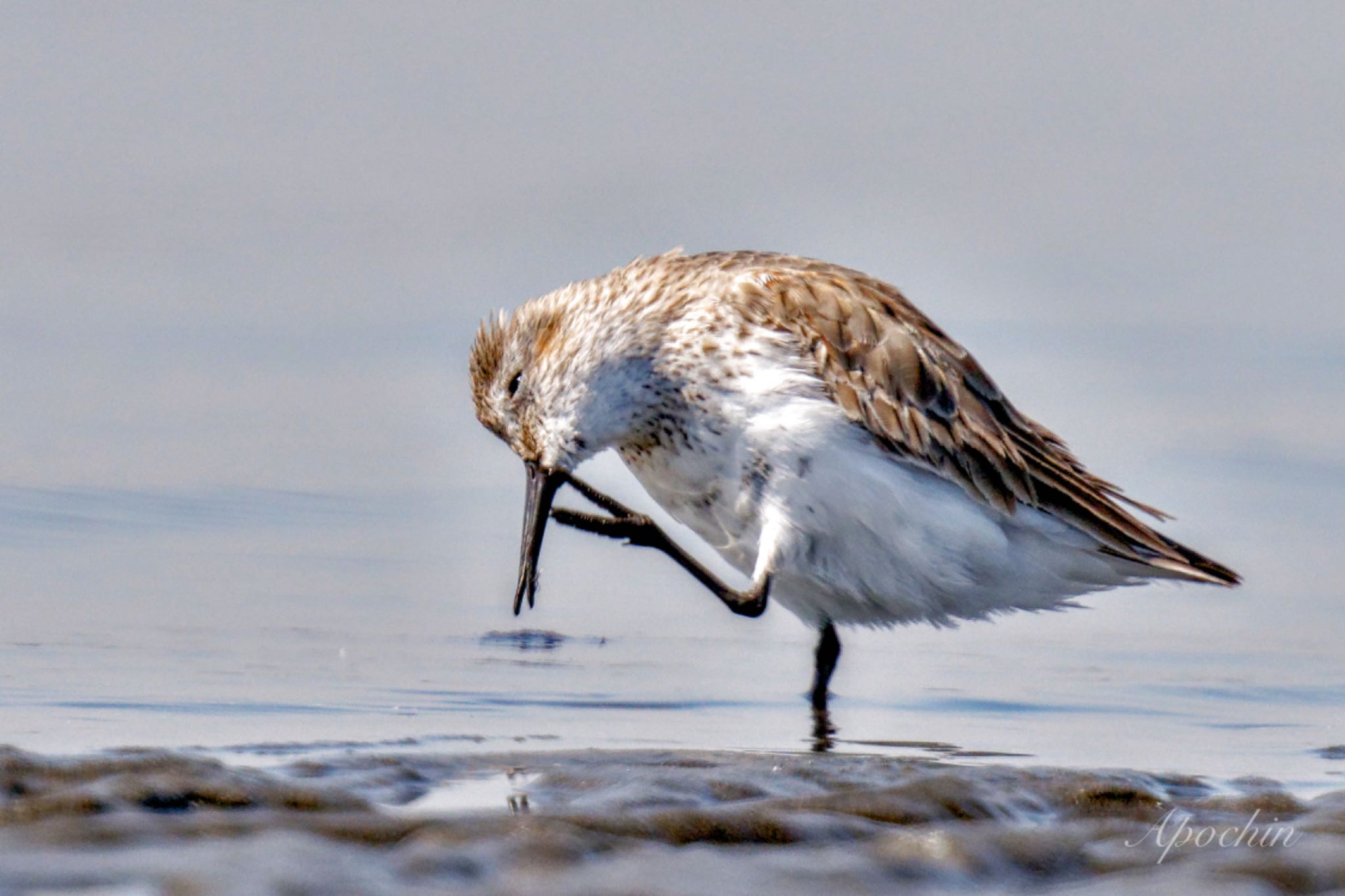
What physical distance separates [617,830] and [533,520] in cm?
362

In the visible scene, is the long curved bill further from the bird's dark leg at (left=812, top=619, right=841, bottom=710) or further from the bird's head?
the bird's dark leg at (left=812, top=619, right=841, bottom=710)

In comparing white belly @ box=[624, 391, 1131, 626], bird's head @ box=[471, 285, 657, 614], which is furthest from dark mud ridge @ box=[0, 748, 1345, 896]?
bird's head @ box=[471, 285, 657, 614]

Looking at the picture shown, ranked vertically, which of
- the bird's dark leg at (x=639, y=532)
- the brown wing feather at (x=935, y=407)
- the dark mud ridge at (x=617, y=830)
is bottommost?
the dark mud ridge at (x=617, y=830)

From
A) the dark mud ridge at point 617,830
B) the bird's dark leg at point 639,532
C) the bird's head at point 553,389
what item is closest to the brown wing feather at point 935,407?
the bird's head at point 553,389

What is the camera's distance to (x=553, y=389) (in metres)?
7.80

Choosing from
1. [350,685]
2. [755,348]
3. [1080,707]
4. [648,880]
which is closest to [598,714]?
[350,685]

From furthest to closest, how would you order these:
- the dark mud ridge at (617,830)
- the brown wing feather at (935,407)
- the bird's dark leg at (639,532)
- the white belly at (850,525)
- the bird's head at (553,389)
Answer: the bird's dark leg at (639,532), the bird's head at (553,389), the brown wing feather at (935,407), the white belly at (850,525), the dark mud ridge at (617,830)

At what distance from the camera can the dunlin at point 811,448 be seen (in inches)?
287

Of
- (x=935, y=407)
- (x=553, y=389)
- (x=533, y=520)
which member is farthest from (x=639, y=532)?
(x=935, y=407)

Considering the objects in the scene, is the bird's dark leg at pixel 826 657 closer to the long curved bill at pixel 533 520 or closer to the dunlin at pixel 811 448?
the dunlin at pixel 811 448

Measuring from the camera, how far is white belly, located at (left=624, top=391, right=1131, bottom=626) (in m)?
7.22

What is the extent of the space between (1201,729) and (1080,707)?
2.04ft

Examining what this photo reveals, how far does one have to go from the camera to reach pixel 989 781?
5.25m

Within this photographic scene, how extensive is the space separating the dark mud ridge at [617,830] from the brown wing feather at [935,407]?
7.62ft
